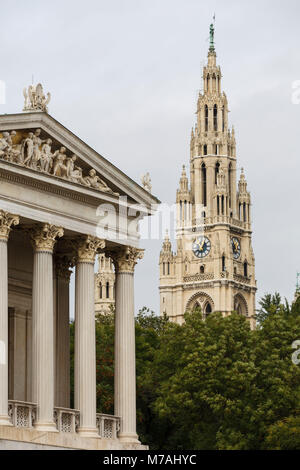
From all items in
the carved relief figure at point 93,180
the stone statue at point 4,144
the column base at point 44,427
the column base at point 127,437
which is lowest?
the column base at point 127,437

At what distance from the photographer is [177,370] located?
89.4 metres

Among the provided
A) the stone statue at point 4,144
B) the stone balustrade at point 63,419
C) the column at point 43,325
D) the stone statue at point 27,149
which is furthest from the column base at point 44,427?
the stone statue at point 4,144

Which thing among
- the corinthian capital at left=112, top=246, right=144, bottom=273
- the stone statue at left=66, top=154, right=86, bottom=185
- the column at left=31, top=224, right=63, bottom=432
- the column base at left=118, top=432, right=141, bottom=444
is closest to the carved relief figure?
the stone statue at left=66, top=154, right=86, bottom=185

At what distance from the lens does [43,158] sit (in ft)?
201

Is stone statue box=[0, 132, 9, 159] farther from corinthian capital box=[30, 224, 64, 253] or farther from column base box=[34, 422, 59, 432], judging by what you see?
column base box=[34, 422, 59, 432]

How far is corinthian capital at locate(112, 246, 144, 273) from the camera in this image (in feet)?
215

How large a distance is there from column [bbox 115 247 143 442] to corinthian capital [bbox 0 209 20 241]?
780cm

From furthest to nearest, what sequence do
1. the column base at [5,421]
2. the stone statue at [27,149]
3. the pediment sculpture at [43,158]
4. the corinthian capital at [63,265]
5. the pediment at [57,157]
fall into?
1. the corinthian capital at [63,265]
2. the stone statue at [27,149]
3. the pediment at [57,157]
4. the pediment sculpture at [43,158]
5. the column base at [5,421]

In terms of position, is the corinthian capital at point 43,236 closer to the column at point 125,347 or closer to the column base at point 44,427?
the column at point 125,347

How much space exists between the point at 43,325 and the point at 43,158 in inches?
274

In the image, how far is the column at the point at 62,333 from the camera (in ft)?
218

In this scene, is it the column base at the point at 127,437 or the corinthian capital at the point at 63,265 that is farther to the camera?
Result: the corinthian capital at the point at 63,265

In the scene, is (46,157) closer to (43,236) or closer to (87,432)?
(43,236)
